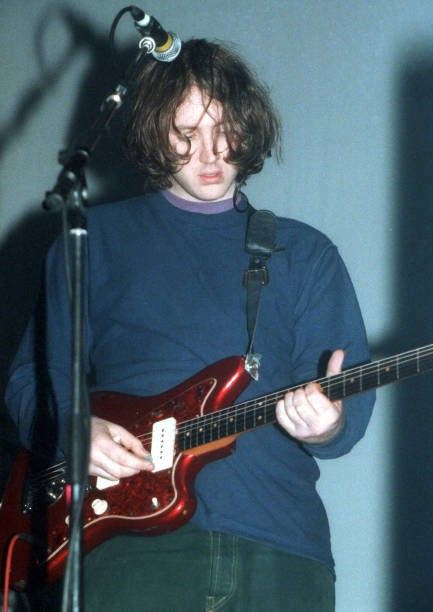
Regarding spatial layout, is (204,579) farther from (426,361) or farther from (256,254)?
(256,254)

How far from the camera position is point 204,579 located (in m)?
1.59

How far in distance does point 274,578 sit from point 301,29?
1610mm

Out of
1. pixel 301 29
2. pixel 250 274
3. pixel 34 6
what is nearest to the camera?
pixel 250 274

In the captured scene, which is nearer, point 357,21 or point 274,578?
point 274,578

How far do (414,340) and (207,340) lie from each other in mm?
723

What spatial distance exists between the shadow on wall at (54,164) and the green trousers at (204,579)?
1.28m

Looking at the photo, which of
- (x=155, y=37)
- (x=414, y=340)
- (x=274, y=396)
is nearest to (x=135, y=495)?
(x=274, y=396)

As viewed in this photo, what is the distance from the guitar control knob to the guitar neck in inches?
7.1

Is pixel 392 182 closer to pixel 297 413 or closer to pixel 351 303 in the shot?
pixel 351 303

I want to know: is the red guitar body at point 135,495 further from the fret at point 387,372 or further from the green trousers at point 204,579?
the fret at point 387,372

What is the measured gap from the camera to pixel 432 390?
2.28m

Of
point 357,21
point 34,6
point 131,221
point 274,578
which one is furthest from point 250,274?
point 34,6

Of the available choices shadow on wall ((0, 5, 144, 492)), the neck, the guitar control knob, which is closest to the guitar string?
the guitar control knob

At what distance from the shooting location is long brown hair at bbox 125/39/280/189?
6.37 feet
